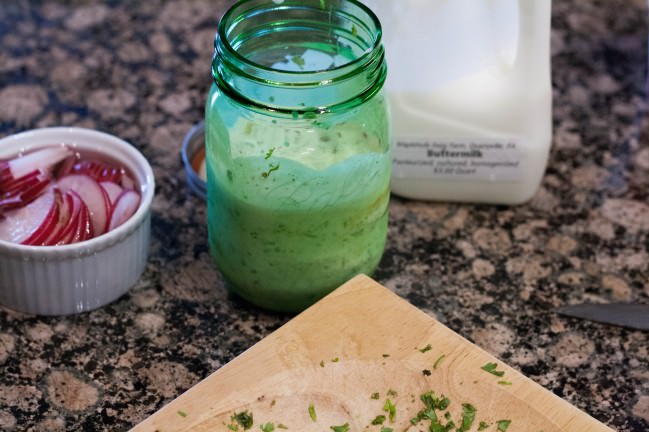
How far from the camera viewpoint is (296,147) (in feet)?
2.92

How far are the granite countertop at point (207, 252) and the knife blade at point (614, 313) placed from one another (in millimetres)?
10

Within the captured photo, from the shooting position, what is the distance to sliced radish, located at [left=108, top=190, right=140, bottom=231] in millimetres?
978

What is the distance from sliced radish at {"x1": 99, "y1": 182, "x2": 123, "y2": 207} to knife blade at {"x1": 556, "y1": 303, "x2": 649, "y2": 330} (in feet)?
1.51

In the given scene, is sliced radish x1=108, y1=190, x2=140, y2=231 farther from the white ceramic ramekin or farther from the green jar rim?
the green jar rim

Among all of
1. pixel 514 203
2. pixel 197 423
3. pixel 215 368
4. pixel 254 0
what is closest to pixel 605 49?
pixel 514 203

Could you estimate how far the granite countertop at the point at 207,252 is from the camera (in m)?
0.94

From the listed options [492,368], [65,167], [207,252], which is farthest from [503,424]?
[65,167]

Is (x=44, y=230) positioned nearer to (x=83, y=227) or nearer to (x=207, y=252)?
(x=83, y=227)

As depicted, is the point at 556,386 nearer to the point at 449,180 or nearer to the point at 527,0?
the point at 449,180

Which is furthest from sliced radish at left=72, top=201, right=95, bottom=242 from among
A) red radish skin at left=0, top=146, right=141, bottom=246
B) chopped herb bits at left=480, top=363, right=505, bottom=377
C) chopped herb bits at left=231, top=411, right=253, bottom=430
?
chopped herb bits at left=480, top=363, right=505, bottom=377

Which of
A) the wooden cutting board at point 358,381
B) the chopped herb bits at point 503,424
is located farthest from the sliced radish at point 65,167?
the chopped herb bits at point 503,424

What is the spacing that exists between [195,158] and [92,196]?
0.23 m

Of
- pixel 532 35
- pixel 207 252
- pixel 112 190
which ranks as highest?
pixel 532 35

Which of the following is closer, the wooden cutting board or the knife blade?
the wooden cutting board
